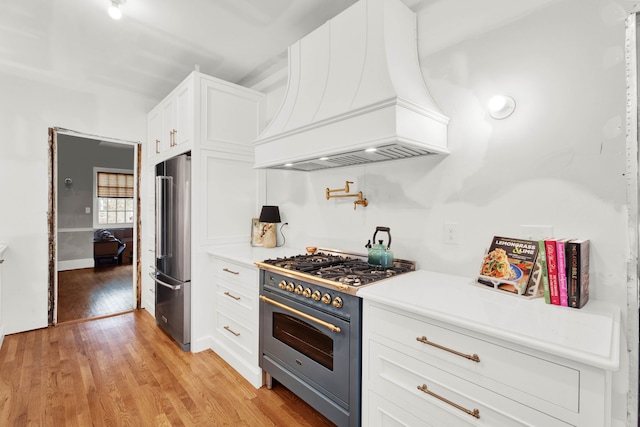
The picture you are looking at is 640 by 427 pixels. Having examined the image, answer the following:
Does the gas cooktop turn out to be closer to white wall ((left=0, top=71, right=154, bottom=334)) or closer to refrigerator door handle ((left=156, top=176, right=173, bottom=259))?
refrigerator door handle ((left=156, top=176, right=173, bottom=259))

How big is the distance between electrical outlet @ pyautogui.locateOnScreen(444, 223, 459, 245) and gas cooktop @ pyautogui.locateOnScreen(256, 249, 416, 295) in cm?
27

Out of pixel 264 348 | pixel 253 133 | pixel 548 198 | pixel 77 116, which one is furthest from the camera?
pixel 77 116

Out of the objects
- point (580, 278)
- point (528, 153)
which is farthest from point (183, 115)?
point (580, 278)

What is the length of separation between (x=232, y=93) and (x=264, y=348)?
7.59 ft

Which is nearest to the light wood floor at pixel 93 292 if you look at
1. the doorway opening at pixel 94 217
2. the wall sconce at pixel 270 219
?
the doorway opening at pixel 94 217

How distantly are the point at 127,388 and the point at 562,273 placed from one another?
8.95 feet

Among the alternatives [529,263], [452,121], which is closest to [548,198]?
[529,263]

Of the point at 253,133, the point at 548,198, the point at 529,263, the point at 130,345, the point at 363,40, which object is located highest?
the point at 363,40

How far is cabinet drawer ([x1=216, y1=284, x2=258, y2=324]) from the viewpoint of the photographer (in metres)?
2.28

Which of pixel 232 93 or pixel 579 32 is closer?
pixel 579 32

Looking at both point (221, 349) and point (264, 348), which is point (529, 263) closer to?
point (264, 348)

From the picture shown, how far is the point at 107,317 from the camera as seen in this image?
11.9 feet

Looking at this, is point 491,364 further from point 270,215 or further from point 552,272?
point 270,215

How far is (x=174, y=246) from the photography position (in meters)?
2.90
